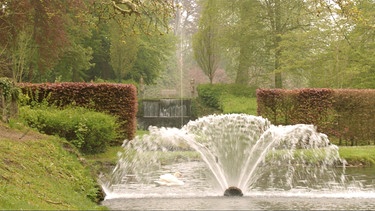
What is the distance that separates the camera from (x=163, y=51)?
1628 inches

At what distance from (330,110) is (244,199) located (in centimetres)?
1221

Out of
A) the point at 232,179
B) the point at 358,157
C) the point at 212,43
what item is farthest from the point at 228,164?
the point at 212,43

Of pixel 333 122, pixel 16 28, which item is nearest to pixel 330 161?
pixel 333 122

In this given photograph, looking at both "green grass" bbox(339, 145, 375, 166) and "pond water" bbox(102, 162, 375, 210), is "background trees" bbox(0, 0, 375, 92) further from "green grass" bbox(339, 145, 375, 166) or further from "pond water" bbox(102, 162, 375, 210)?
"pond water" bbox(102, 162, 375, 210)

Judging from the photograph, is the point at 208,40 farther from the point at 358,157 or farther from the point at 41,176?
the point at 41,176

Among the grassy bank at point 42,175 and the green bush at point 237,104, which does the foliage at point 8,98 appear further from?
the green bush at point 237,104

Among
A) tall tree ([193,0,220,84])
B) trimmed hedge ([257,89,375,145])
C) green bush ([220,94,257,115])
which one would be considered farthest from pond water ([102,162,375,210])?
tall tree ([193,0,220,84])

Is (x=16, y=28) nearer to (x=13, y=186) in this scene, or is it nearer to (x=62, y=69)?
(x=62, y=69)

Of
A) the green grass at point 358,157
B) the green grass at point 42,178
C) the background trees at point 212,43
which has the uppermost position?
the background trees at point 212,43

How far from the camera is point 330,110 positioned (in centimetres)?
2052

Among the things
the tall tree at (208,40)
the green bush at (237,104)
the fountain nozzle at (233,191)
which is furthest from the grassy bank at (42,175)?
the tall tree at (208,40)

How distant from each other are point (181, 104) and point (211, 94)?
211 centimetres

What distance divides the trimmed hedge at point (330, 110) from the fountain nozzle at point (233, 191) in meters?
11.4

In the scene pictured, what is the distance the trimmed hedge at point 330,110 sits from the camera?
2047cm
